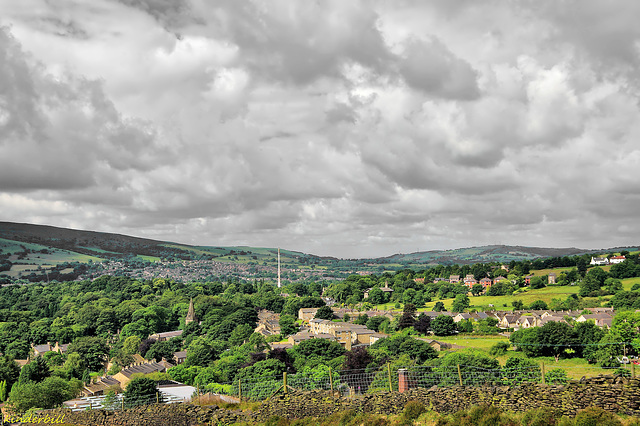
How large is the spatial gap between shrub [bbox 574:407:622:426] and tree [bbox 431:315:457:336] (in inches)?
2415

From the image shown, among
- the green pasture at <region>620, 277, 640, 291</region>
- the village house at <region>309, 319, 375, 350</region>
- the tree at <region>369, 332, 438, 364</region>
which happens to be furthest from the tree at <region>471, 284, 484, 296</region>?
the tree at <region>369, 332, 438, 364</region>

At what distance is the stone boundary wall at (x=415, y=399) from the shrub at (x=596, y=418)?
546 millimetres

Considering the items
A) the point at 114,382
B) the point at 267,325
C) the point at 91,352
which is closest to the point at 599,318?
the point at 267,325

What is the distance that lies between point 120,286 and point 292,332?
101 m

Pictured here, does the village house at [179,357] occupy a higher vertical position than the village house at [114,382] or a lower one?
lower

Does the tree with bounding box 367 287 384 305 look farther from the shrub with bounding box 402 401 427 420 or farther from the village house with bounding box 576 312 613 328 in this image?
the shrub with bounding box 402 401 427 420

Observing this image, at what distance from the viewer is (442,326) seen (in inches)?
2854

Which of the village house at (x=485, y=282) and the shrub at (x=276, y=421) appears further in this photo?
the village house at (x=485, y=282)

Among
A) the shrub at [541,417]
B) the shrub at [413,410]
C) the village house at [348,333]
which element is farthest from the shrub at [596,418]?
the village house at [348,333]

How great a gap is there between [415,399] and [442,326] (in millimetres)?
58400

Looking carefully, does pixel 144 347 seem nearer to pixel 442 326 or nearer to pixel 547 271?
pixel 442 326

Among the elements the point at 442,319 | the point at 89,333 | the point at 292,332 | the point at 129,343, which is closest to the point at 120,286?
the point at 89,333

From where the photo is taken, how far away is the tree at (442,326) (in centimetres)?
7225

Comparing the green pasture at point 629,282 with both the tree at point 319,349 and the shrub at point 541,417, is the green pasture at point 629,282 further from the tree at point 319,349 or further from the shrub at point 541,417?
the shrub at point 541,417
